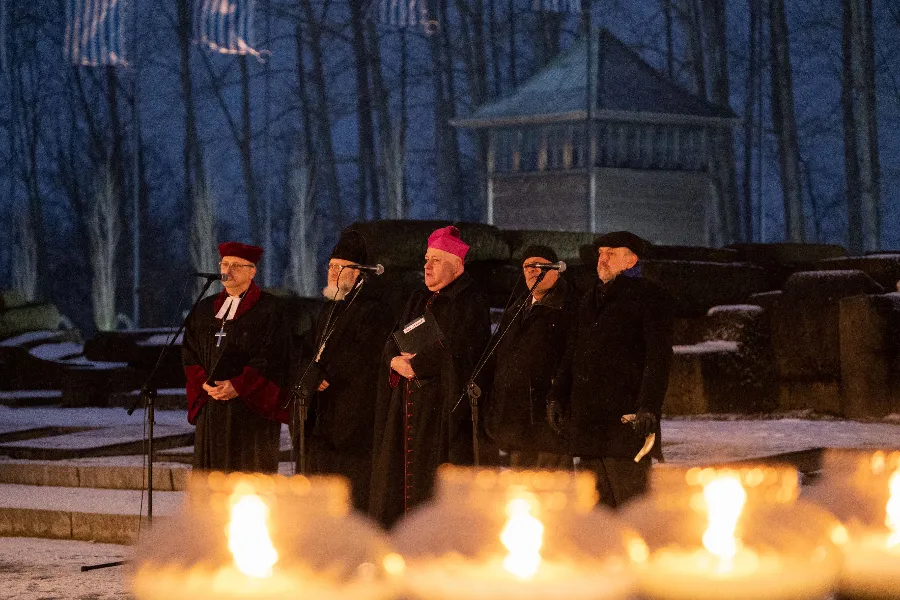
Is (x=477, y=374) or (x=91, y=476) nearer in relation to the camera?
(x=477, y=374)

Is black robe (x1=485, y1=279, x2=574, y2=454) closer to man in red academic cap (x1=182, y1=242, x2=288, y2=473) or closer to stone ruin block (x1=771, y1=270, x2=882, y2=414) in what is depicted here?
man in red academic cap (x1=182, y1=242, x2=288, y2=473)

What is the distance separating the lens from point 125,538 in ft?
31.0

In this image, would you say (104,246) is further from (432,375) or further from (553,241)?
(432,375)

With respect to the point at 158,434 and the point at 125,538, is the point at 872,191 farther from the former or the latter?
the point at 125,538

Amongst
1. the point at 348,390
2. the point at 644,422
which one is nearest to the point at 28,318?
Result: the point at 348,390

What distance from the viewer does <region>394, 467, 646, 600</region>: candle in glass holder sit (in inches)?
88.9

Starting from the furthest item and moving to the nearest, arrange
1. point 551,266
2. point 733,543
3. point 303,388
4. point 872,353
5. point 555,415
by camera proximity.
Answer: point 872,353
point 303,388
point 551,266
point 555,415
point 733,543

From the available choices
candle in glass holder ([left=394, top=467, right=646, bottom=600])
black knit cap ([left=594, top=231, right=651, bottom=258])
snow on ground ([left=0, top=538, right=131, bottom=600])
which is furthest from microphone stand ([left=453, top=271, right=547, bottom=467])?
candle in glass holder ([left=394, top=467, right=646, bottom=600])

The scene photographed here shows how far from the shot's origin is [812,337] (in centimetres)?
1557

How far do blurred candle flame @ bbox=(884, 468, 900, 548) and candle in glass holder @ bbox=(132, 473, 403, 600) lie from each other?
86 centimetres

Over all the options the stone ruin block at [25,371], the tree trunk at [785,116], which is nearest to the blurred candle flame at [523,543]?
the stone ruin block at [25,371]

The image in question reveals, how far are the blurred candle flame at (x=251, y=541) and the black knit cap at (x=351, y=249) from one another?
5.87m

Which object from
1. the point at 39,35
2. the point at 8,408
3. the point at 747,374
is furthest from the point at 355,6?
the point at 747,374

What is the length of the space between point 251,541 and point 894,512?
3.67 feet
